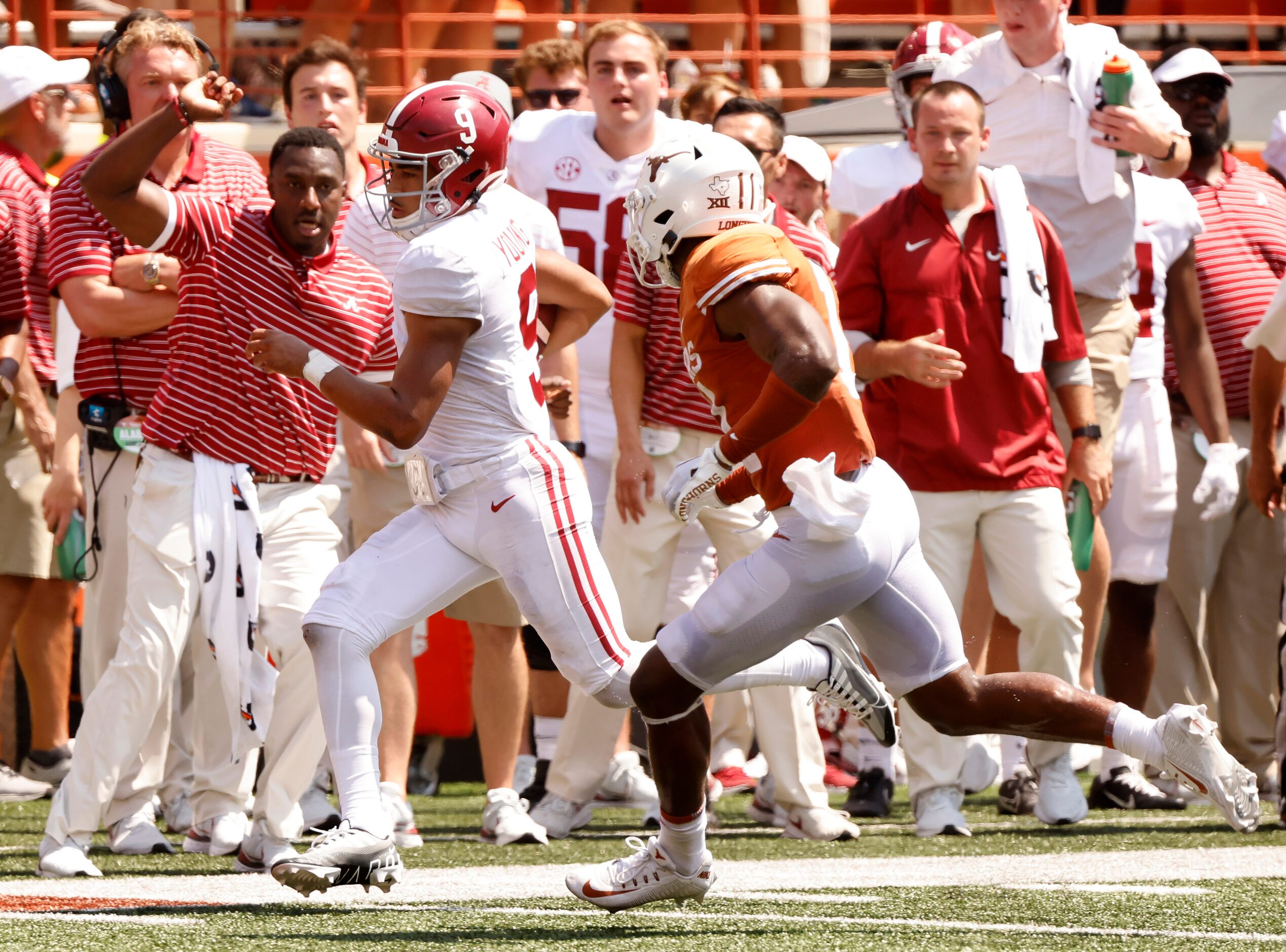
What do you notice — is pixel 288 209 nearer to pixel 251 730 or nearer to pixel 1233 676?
pixel 251 730

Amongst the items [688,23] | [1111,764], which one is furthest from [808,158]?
[688,23]

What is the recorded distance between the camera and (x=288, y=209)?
5.49m

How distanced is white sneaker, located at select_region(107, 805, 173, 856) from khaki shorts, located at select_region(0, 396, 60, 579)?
1.74m

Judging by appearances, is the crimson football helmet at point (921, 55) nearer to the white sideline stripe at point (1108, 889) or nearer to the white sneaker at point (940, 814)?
the white sneaker at point (940, 814)

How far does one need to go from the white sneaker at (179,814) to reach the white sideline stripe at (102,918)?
2.13 meters

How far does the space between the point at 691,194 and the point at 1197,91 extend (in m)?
4.25

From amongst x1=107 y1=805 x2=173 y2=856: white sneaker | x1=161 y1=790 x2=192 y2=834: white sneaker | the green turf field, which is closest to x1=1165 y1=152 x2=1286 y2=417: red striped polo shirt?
the green turf field

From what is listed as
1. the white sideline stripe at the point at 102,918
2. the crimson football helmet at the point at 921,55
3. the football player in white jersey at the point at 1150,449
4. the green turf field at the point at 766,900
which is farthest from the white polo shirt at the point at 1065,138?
the white sideline stripe at the point at 102,918

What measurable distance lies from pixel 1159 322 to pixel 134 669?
4.16 meters

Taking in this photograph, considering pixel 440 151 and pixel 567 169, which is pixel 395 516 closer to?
pixel 567 169

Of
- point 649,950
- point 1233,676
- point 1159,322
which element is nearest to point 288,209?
point 649,950

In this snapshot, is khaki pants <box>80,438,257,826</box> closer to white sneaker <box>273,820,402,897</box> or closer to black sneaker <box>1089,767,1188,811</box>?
white sneaker <box>273,820,402,897</box>

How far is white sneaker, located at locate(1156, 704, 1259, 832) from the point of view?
14.8 ft

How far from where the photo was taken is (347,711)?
4.50m
